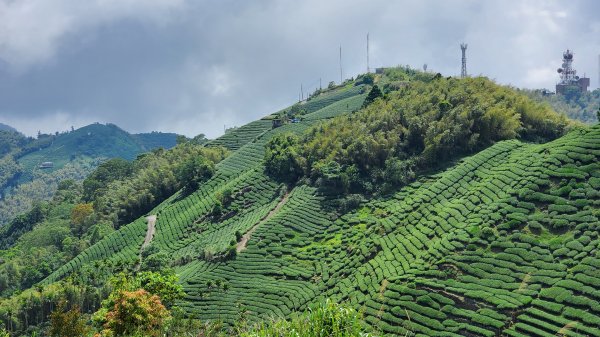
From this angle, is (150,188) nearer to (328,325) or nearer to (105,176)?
(105,176)

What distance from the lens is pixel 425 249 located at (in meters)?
58.7

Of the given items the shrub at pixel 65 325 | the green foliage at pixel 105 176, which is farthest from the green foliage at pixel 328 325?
the green foliage at pixel 105 176

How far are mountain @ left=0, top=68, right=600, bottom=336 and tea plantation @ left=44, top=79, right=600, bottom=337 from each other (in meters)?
0.19

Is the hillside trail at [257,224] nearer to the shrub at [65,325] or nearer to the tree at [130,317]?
the tree at [130,317]

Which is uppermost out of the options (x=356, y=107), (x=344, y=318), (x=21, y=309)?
(x=356, y=107)

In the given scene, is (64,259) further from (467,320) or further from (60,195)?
(467,320)

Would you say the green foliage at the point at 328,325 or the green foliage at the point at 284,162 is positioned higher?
the green foliage at the point at 284,162

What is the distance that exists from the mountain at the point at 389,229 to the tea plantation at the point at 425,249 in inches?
7.3

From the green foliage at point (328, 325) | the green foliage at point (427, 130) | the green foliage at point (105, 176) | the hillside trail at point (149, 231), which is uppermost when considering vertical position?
the green foliage at point (427, 130)

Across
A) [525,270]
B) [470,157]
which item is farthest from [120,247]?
[525,270]

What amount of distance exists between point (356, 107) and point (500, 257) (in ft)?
239

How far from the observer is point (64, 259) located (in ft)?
310

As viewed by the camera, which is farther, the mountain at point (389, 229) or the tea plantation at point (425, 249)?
the mountain at point (389, 229)

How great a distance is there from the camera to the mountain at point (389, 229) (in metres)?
48.5
